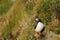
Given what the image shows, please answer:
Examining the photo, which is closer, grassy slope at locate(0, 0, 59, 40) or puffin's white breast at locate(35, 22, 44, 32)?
puffin's white breast at locate(35, 22, 44, 32)

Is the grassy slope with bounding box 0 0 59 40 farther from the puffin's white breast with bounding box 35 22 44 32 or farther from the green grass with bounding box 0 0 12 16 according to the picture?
the green grass with bounding box 0 0 12 16

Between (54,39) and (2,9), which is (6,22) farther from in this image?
(54,39)

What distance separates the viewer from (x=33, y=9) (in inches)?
320

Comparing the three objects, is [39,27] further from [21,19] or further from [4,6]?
[4,6]

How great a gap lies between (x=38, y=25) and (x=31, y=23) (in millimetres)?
402

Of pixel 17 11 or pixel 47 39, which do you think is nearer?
pixel 47 39

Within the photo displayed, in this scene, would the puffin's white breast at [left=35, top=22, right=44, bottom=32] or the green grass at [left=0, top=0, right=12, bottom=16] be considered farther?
the green grass at [left=0, top=0, right=12, bottom=16]

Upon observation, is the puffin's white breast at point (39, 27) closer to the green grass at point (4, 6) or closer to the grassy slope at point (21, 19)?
the grassy slope at point (21, 19)

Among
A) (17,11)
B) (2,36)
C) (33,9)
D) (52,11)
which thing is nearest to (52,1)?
(52,11)

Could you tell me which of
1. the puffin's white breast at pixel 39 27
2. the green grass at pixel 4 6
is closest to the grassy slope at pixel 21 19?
the puffin's white breast at pixel 39 27

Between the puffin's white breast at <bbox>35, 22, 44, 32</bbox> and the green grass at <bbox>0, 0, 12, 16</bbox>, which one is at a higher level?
the puffin's white breast at <bbox>35, 22, 44, 32</bbox>

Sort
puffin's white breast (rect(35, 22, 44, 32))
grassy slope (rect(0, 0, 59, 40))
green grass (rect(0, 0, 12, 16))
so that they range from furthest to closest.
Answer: green grass (rect(0, 0, 12, 16)) < grassy slope (rect(0, 0, 59, 40)) < puffin's white breast (rect(35, 22, 44, 32))

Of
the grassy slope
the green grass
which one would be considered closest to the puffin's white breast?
the grassy slope

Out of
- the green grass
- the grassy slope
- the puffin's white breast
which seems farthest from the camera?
the green grass
